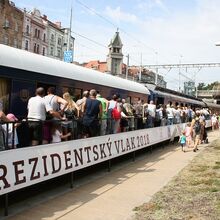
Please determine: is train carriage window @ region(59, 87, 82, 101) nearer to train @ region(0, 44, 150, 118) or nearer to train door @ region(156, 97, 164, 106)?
train @ region(0, 44, 150, 118)

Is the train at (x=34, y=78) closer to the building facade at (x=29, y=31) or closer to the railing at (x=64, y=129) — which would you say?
the railing at (x=64, y=129)

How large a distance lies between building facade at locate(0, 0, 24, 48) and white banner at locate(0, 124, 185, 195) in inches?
2131

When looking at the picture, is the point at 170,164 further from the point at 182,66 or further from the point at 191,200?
the point at 182,66

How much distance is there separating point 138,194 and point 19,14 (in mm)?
65727

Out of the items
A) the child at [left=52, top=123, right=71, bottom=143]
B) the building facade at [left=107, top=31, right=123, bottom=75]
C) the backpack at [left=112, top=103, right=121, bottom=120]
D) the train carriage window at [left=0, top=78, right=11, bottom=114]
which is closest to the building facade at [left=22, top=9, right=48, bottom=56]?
the building facade at [left=107, top=31, right=123, bottom=75]

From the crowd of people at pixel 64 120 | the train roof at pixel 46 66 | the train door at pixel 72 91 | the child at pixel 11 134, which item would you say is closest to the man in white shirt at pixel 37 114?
the crowd of people at pixel 64 120

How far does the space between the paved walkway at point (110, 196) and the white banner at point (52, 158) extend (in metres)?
0.54

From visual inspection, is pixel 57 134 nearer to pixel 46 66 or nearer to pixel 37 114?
pixel 37 114

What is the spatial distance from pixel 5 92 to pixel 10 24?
6110cm

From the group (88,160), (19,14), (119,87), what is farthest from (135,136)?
(19,14)

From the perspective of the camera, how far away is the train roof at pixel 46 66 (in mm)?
10000

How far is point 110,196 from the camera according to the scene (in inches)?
358

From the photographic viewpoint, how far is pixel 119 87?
1775 cm

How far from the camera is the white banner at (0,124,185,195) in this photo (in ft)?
23.1
